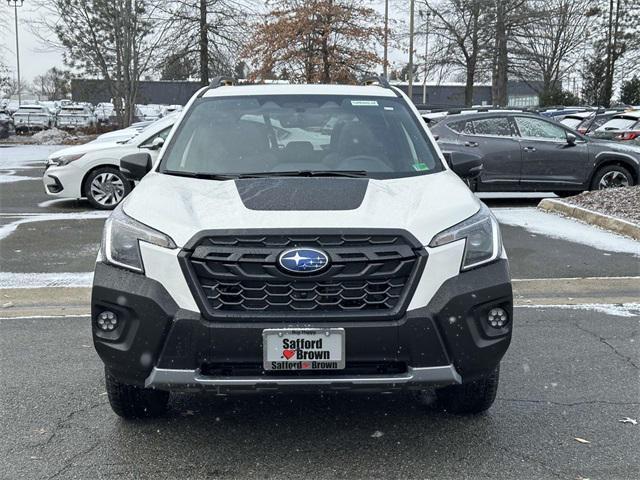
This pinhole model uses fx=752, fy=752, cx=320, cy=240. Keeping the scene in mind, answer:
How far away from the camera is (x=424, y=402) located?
4.19m

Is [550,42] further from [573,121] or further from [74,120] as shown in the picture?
[74,120]

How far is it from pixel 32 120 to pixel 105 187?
1209 inches

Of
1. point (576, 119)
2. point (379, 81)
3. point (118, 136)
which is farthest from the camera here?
point (576, 119)

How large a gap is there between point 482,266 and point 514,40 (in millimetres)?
33120

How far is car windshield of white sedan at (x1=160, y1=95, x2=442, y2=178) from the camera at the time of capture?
443 cm

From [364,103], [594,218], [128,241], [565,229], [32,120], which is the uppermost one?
[32,120]

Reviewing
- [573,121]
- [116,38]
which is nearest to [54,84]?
[116,38]

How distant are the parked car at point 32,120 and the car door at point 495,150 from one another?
3122 cm

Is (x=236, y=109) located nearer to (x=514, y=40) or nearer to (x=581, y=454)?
(x=581, y=454)

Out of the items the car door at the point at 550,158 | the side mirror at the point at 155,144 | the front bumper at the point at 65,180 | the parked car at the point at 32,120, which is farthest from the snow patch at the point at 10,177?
the parked car at the point at 32,120

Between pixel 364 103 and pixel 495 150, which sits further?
pixel 495 150

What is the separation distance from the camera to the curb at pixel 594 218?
9.16 meters

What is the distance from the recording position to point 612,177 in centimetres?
1239

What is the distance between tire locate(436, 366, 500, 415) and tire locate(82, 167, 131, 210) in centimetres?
883
